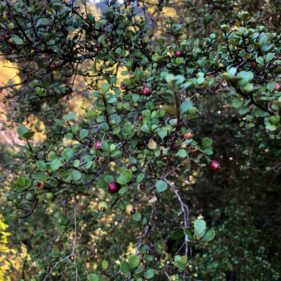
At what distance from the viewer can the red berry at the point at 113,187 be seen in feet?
4.20

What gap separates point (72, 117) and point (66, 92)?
1.27 m

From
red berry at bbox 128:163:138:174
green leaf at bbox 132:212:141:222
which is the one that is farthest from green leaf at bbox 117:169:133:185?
green leaf at bbox 132:212:141:222

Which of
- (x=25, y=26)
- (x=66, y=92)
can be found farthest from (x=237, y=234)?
(x=25, y=26)

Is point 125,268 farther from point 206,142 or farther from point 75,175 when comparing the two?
point 206,142

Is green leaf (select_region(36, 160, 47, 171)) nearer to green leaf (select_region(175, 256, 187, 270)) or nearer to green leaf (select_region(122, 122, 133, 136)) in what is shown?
green leaf (select_region(122, 122, 133, 136))

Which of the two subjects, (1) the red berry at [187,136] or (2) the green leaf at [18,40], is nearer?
(1) the red berry at [187,136]

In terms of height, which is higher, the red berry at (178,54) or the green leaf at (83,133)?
the red berry at (178,54)

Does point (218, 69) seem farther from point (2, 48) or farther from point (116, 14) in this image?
point (2, 48)

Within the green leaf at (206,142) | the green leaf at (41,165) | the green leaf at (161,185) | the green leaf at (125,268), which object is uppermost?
the green leaf at (206,142)

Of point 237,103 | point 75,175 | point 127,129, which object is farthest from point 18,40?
point 237,103

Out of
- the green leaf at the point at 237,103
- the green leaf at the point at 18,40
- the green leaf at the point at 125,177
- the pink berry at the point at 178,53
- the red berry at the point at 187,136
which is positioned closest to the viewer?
the green leaf at the point at 237,103

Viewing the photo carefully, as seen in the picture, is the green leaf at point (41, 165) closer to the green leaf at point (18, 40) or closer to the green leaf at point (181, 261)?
the green leaf at point (181, 261)

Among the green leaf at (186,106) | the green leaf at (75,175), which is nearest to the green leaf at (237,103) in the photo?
the green leaf at (186,106)

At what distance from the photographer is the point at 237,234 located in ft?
14.5
